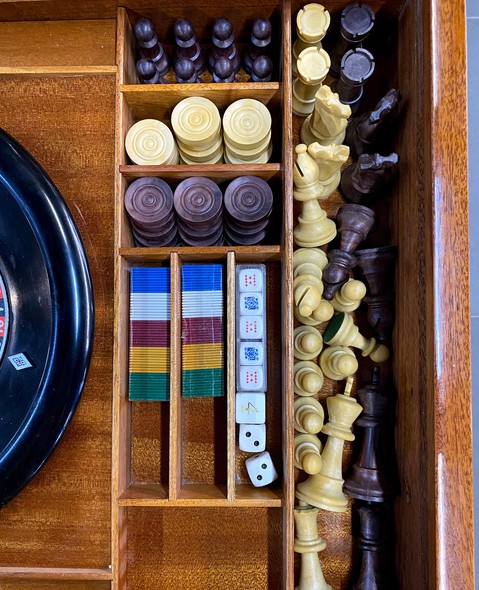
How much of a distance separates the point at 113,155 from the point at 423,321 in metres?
0.64

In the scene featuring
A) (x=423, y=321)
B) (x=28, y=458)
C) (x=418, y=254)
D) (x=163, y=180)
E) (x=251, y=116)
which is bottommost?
(x=28, y=458)

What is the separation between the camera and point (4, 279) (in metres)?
1.02

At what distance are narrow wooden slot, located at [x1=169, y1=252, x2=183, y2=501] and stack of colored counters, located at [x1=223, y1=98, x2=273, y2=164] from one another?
0.23m

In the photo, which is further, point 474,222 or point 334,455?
point 474,222

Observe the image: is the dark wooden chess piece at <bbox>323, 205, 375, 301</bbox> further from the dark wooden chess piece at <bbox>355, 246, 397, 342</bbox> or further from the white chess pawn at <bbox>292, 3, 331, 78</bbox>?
the white chess pawn at <bbox>292, 3, 331, 78</bbox>

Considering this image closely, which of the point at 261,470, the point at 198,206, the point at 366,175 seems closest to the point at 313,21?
the point at 366,175

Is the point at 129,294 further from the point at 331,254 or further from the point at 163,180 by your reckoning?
the point at 331,254

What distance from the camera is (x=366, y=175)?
3.49ft

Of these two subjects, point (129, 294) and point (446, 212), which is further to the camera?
point (129, 294)

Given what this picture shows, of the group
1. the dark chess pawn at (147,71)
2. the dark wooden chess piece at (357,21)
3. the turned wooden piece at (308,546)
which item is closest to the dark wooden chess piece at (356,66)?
the dark wooden chess piece at (357,21)

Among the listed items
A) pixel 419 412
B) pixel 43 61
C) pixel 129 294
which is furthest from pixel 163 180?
pixel 419 412

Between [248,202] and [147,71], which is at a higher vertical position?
[147,71]

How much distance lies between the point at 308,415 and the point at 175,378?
0.82ft

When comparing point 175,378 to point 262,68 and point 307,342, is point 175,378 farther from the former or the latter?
point 262,68
